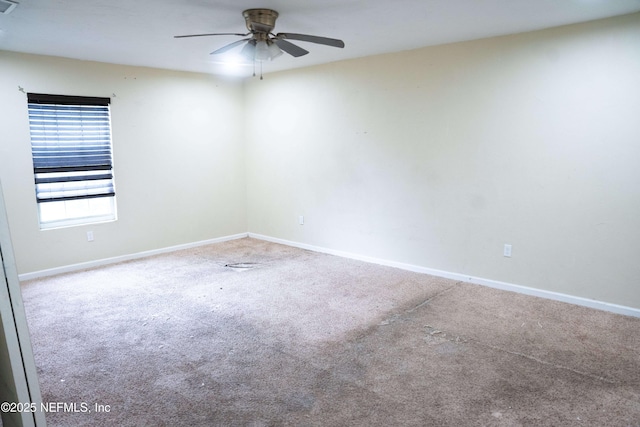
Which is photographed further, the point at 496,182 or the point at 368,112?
the point at 368,112

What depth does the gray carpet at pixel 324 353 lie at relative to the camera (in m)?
2.23

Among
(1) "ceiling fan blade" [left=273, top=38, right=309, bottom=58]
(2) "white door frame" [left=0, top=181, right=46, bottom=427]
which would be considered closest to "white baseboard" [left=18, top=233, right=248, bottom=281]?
(1) "ceiling fan blade" [left=273, top=38, right=309, bottom=58]

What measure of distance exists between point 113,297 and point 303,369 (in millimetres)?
2262

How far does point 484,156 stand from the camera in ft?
13.2

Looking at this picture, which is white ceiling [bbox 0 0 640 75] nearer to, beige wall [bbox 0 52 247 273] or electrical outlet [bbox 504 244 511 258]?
beige wall [bbox 0 52 247 273]

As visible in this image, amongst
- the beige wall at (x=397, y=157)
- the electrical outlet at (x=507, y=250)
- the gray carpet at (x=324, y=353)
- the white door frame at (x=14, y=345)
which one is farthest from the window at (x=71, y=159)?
the electrical outlet at (x=507, y=250)

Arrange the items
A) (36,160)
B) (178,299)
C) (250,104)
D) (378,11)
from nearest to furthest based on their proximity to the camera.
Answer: (378,11), (178,299), (36,160), (250,104)

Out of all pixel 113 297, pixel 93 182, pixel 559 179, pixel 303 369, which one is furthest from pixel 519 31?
pixel 93 182

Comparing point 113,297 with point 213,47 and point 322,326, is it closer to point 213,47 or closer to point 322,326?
point 322,326

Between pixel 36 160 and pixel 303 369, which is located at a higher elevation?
pixel 36 160

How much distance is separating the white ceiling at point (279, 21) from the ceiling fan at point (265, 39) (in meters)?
0.09

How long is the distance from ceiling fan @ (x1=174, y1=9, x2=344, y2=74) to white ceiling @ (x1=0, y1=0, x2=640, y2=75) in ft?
0.30

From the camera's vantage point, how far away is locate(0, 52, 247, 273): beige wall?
4262mm

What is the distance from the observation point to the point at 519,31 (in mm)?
3617
